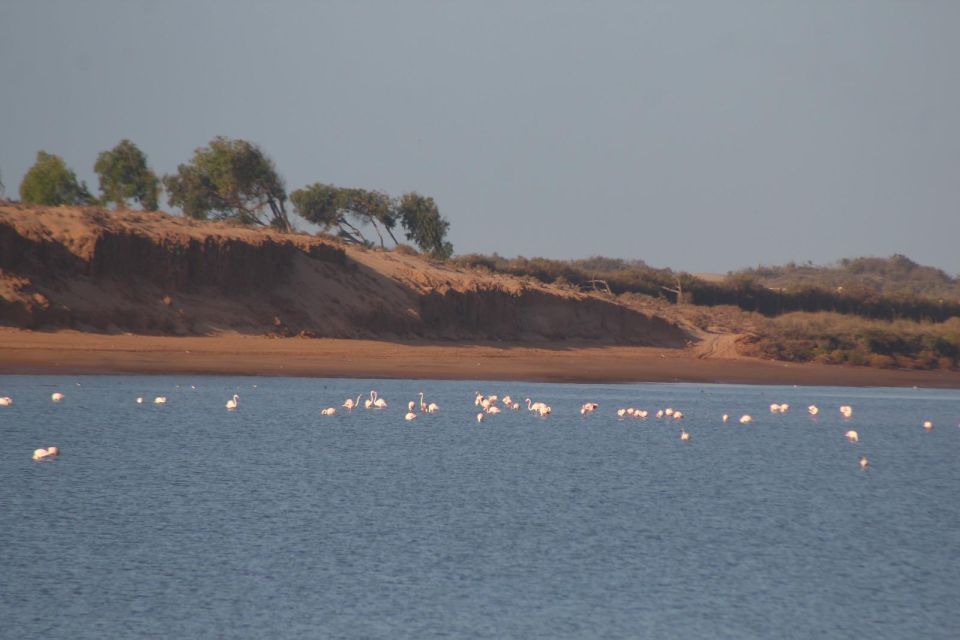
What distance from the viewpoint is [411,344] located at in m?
43.8

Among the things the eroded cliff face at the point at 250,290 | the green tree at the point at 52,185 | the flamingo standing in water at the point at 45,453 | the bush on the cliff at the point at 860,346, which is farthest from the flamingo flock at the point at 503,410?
the green tree at the point at 52,185

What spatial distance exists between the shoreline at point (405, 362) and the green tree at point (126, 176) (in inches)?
913

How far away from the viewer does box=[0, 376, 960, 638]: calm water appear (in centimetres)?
1144

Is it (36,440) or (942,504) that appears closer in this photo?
(942,504)

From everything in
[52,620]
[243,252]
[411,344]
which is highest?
[243,252]

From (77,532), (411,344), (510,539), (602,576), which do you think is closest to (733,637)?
(602,576)

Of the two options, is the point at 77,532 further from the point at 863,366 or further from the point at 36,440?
the point at 863,366

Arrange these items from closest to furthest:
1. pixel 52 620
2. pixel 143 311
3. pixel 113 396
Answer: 1. pixel 52 620
2. pixel 113 396
3. pixel 143 311

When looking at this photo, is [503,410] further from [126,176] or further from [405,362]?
[126,176]

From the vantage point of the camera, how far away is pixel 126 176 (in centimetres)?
6081

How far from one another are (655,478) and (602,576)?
7.55m

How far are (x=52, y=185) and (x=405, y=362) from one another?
24.7 m

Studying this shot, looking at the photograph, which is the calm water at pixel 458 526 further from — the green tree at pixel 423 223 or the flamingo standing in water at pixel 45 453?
the green tree at pixel 423 223

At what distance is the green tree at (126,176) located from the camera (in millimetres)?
60406
